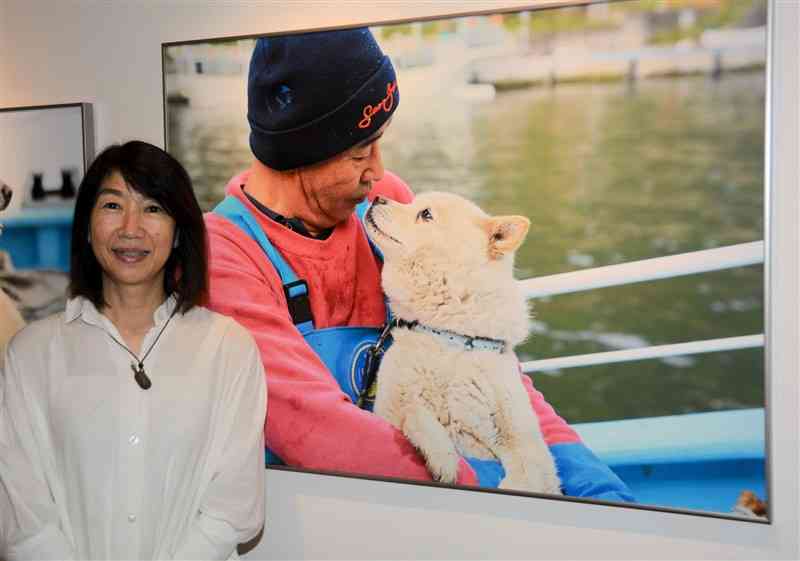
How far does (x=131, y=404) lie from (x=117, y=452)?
0.10m


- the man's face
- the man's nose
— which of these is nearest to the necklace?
the man's face

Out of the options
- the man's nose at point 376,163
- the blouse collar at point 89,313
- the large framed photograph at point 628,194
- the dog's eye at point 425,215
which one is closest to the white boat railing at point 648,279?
the large framed photograph at point 628,194

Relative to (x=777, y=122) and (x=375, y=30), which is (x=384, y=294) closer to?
(x=375, y=30)

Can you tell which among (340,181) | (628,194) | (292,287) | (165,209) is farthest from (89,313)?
(628,194)

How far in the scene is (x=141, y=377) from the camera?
1499 mm

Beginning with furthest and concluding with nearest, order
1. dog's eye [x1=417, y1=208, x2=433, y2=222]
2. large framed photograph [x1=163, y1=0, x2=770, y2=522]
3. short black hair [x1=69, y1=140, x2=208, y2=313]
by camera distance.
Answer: dog's eye [x1=417, y1=208, x2=433, y2=222]
short black hair [x1=69, y1=140, x2=208, y2=313]
large framed photograph [x1=163, y1=0, x2=770, y2=522]

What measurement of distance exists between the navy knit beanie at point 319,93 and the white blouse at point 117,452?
538 millimetres

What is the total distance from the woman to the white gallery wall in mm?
350

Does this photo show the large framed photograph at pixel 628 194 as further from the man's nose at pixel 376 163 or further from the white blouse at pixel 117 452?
the white blouse at pixel 117 452

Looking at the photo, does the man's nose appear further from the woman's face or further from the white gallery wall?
the woman's face

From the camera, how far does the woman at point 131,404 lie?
1.47 meters

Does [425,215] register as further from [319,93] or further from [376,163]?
[319,93]

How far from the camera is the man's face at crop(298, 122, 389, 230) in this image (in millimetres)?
1705

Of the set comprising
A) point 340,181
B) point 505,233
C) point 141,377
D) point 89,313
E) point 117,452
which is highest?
point 340,181
